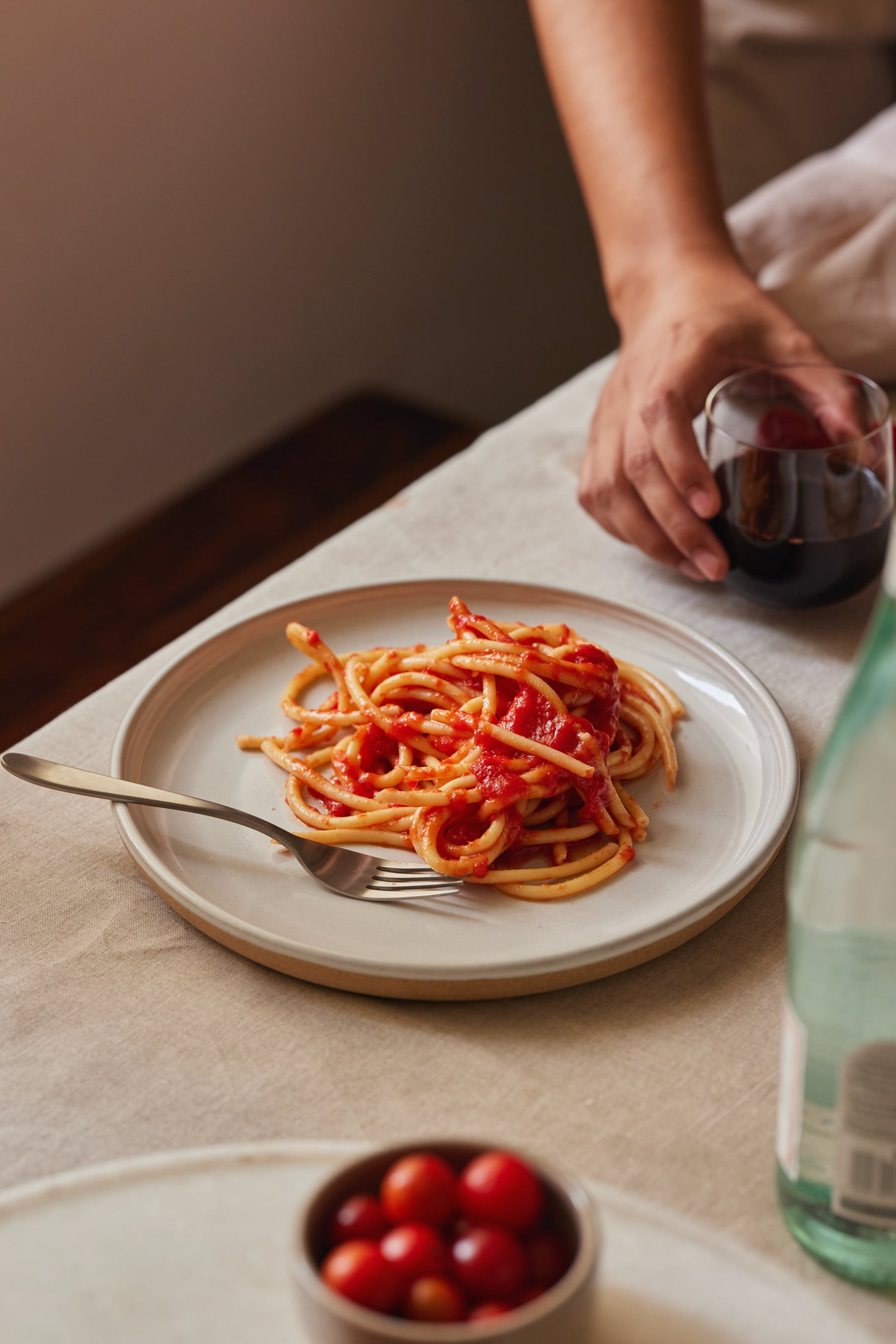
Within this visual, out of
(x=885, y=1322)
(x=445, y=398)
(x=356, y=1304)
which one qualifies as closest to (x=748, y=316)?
(x=885, y=1322)

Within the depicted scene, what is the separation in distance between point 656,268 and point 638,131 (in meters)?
0.24

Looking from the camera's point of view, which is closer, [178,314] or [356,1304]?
[356,1304]

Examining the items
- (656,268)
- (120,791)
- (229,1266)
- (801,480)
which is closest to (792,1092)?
(229,1266)

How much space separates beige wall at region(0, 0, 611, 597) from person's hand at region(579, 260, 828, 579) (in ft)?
5.39

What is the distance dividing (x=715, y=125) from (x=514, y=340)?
1383mm

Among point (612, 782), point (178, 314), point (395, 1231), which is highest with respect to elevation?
point (395, 1231)

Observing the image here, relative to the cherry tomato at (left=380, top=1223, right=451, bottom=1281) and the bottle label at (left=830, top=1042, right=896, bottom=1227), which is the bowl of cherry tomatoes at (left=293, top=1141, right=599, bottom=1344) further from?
the bottle label at (left=830, top=1042, right=896, bottom=1227)

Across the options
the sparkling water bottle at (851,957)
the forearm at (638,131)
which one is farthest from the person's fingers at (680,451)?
the sparkling water bottle at (851,957)

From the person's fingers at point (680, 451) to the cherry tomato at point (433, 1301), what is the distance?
0.88 m

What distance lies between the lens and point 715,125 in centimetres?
257

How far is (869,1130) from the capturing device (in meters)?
0.62

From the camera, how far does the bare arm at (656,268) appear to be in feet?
4.33

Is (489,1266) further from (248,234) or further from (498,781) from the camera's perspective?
(248,234)

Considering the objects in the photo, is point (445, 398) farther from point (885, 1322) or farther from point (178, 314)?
point (885, 1322)
